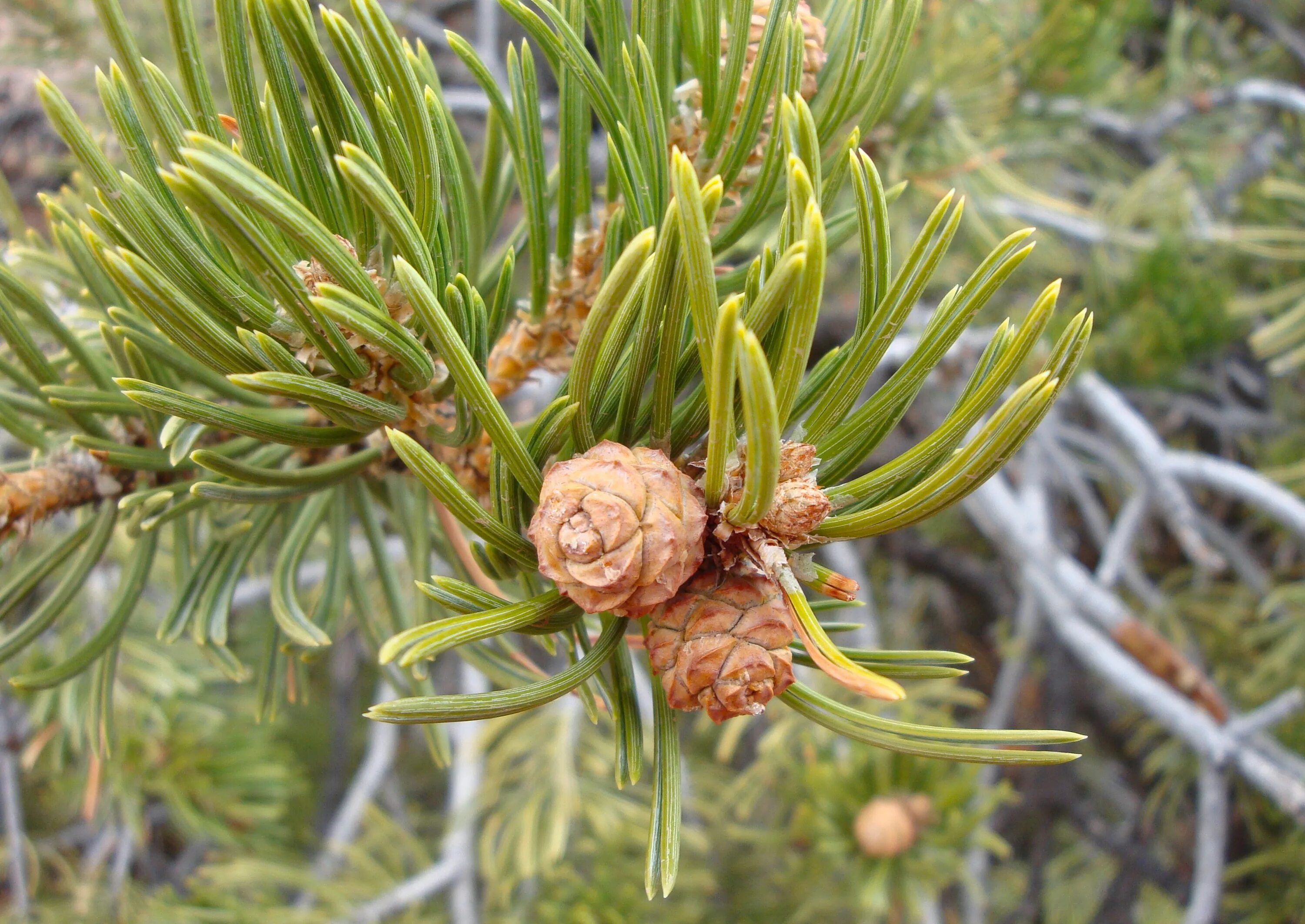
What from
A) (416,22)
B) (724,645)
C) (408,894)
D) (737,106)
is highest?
(416,22)

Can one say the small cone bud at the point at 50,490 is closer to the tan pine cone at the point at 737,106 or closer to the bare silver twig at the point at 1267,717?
the tan pine cone at the point at 737,106

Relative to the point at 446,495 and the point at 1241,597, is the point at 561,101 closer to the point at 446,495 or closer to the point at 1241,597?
the point at 446,495

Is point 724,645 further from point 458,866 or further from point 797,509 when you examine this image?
point 458,866

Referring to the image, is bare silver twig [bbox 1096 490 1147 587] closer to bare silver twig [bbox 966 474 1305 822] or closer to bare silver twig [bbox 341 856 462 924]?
bare silver twig [bbox 966 474 1305 822]

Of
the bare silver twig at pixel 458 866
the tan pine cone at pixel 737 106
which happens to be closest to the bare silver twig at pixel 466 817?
the bare silver twig at pixel 458 866

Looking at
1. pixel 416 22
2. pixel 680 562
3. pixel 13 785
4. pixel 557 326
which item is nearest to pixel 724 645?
pixel 680 562

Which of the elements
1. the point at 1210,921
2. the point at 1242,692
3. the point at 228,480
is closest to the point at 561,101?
the point at 228,480

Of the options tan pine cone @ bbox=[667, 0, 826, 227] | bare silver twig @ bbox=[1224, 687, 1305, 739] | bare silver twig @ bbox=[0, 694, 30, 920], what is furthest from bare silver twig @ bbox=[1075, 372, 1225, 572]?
bare silver twig @ bbox=[0, 694, 30, 920]
